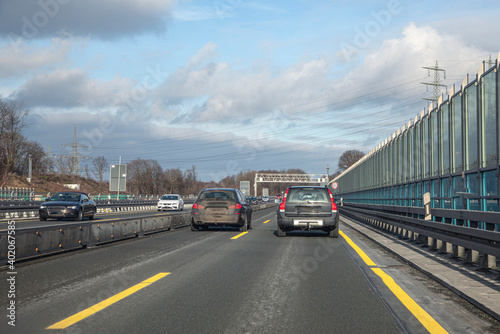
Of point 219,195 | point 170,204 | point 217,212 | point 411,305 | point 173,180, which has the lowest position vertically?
point 411,305

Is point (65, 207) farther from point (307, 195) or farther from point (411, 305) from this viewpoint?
point (411, 305)

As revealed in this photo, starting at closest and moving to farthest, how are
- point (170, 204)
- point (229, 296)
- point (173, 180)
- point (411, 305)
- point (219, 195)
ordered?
1. point (411, 305)
2. point (229, 296)
3. point (219, 195)
4. point (170, 204)
5. point (173, 180)

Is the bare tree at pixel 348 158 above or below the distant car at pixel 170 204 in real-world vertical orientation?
above

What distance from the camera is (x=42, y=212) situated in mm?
25594

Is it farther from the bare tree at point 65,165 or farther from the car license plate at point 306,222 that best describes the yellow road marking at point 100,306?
the bare tree at point 65,165

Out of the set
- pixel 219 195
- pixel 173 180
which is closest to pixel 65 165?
pixel 173 180

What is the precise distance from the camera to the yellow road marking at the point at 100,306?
520cm

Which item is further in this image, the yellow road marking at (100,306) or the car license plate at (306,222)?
the car license plate at (306,222)

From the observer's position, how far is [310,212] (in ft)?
53.1

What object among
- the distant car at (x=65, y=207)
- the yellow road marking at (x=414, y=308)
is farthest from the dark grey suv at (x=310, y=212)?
the distant car at (x=65, y=207)

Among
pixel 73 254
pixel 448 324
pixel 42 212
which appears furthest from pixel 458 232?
pixel 42 212

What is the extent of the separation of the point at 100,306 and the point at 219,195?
1328 centimetres

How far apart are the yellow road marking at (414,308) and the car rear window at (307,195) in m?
7.90

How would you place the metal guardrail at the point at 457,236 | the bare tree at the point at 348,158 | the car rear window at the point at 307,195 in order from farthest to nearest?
the bare tree at the point at 348,158, the car rear window at the point at 307,195, the metal guardrail at the point at 457,236
